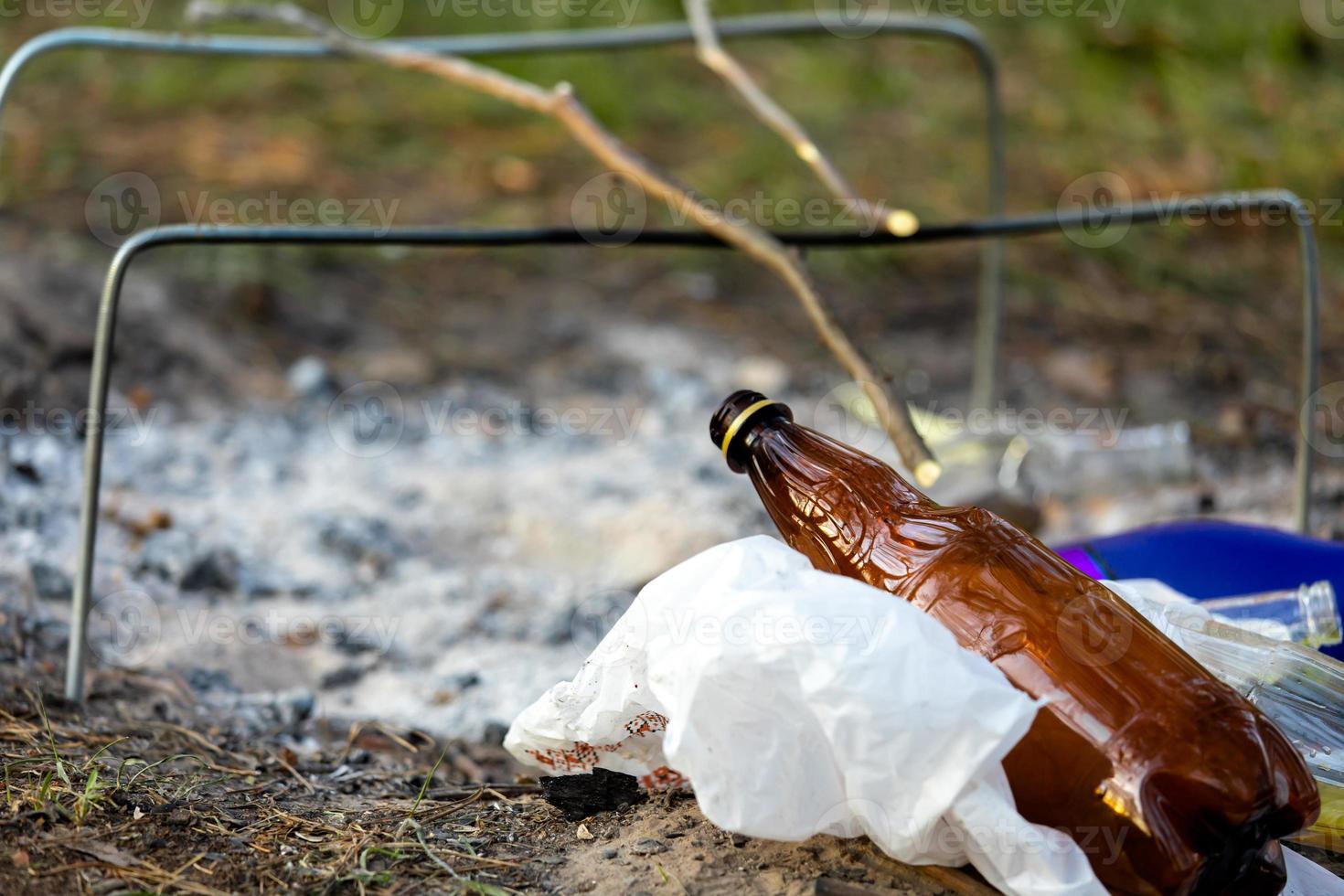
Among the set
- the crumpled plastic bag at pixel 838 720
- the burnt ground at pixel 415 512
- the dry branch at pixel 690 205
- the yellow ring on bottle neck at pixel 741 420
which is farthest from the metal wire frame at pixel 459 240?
the crumpled plastic bag at pixel 838 720

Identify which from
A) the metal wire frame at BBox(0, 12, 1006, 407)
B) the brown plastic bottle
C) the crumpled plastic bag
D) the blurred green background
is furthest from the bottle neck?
the blurred green background

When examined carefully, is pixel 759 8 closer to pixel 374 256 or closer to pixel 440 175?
pixel 440 175

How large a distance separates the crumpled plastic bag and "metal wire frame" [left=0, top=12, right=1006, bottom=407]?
4.30 ft

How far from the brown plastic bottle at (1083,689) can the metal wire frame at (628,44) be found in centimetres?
116

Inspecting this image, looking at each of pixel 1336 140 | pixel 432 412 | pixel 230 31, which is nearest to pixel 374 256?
pixel 432 412

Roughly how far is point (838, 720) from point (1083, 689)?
0.23 metres

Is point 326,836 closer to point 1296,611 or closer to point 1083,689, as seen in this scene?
point 1083,689

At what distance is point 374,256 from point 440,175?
50cm

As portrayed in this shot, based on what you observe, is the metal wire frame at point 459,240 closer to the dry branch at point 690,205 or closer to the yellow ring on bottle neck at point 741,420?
the dry branch at point 690,205

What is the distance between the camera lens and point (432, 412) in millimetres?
2830

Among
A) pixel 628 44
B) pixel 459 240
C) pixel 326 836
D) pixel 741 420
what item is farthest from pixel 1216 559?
pixel 628 44

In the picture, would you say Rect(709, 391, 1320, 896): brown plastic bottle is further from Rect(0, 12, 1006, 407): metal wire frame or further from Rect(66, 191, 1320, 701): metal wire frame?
Rect(0, 12, 1006, 407): metal wire frame

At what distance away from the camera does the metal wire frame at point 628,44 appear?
6.32ft

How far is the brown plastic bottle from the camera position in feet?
3.43
